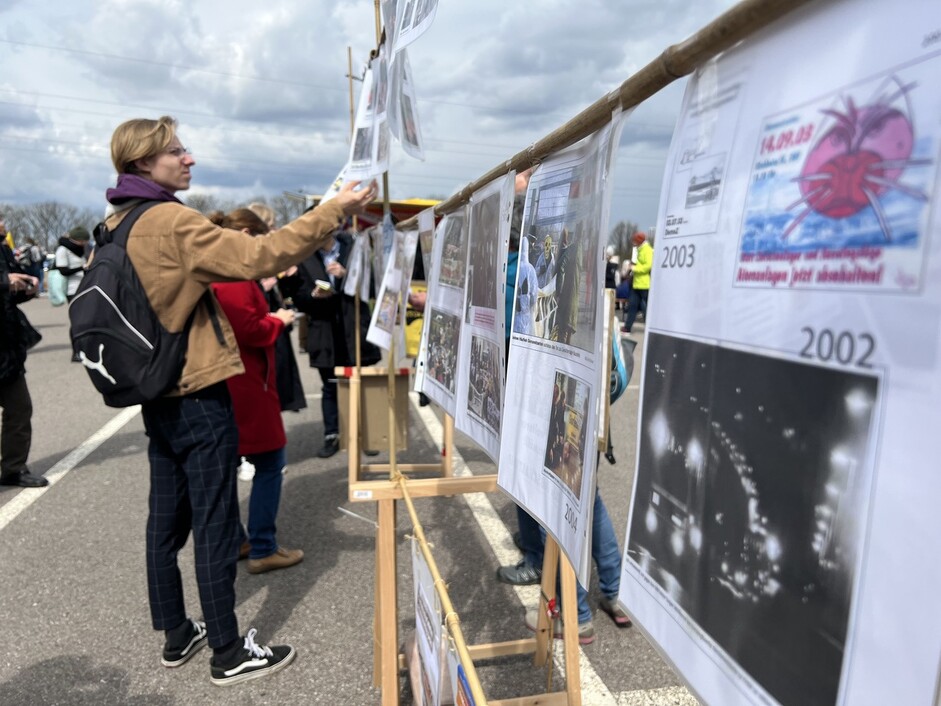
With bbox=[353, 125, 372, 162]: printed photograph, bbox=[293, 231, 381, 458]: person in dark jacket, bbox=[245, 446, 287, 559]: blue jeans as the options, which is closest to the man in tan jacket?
bbox=[353, 125, 372, 162]: printed photograph

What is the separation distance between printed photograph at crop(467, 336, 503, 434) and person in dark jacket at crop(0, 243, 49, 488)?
4033 mm

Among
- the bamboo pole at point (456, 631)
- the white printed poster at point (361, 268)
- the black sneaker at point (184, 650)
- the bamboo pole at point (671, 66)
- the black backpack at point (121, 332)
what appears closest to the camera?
the bamboo pole at point (671, 66)

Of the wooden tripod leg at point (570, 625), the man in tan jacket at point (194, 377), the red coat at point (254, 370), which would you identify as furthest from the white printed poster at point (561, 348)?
the red coat at point (254, 370)

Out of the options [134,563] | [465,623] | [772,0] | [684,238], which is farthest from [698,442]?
[134,563]

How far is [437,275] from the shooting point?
211 cm

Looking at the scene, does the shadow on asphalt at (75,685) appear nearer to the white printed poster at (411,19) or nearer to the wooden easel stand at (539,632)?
the wooden easel stand at (539,632)

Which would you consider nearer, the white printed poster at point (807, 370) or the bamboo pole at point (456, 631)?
the white printed poster at point (807, 370)

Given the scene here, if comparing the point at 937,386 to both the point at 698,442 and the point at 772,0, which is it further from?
the point at 772,0

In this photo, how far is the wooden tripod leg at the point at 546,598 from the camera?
2.09 m

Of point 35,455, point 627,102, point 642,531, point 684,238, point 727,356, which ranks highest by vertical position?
point 627,102

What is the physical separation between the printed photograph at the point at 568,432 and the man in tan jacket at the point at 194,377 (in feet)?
4.18

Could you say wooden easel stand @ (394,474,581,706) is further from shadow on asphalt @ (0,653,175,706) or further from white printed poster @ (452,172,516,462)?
shadow on asphalt @ (0,653,175,706)

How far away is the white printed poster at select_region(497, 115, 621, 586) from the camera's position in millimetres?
1030

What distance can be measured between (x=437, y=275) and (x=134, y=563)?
2603 millimetres
